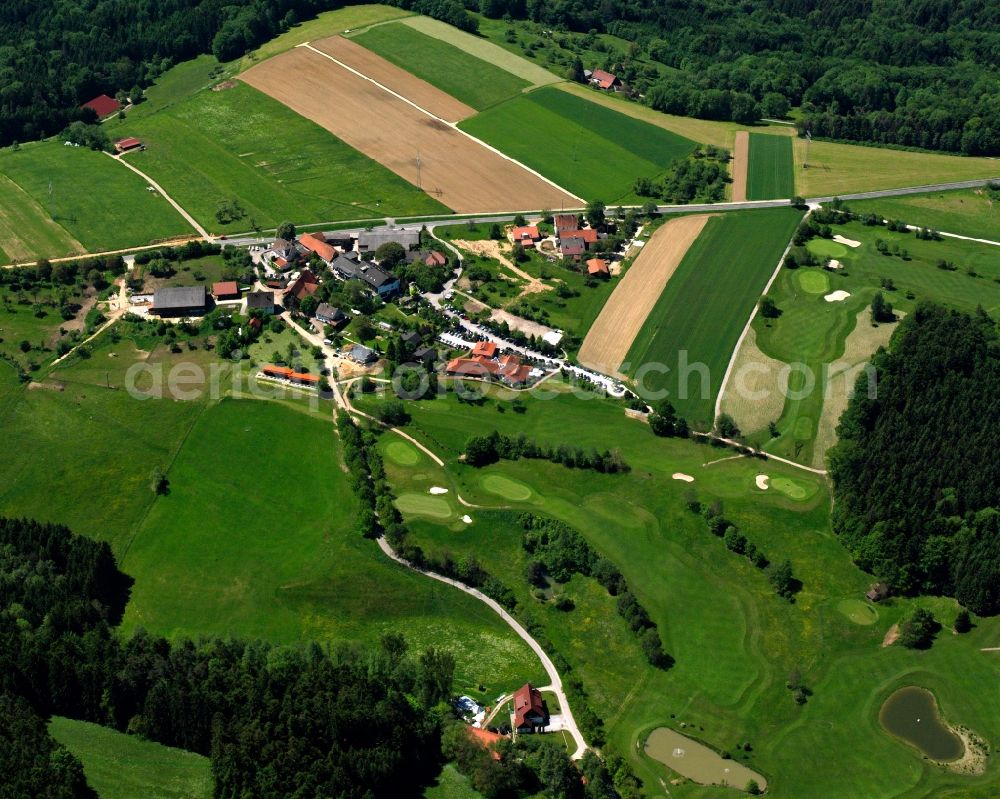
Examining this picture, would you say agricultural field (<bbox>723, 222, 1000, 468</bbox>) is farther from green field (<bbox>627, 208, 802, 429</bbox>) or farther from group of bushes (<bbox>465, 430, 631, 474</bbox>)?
group of bushes (<bbox>465, 430, 631, 474</bbox>)

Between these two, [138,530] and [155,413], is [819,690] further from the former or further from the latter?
[155,413]

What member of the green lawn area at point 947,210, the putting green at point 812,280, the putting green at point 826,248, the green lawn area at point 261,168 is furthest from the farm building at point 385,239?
the green lawn area at point 947,210

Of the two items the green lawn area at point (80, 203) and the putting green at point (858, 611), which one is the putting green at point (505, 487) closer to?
the putting green at point (858, 611)

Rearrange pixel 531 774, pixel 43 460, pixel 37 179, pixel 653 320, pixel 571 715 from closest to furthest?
pixel 531 774 → pixel 571 715 → pixel 43 460 → pixel 653 320 → pixel 37 179

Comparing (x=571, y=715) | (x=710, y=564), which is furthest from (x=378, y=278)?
(x=571, y=715)

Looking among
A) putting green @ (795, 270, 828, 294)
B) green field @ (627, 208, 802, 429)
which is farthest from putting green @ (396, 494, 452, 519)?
putting green @ (795, 270, 828, 294)

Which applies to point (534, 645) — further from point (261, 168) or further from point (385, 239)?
point (261, 168)

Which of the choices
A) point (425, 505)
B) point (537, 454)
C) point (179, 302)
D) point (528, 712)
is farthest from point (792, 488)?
point (179, 302)
